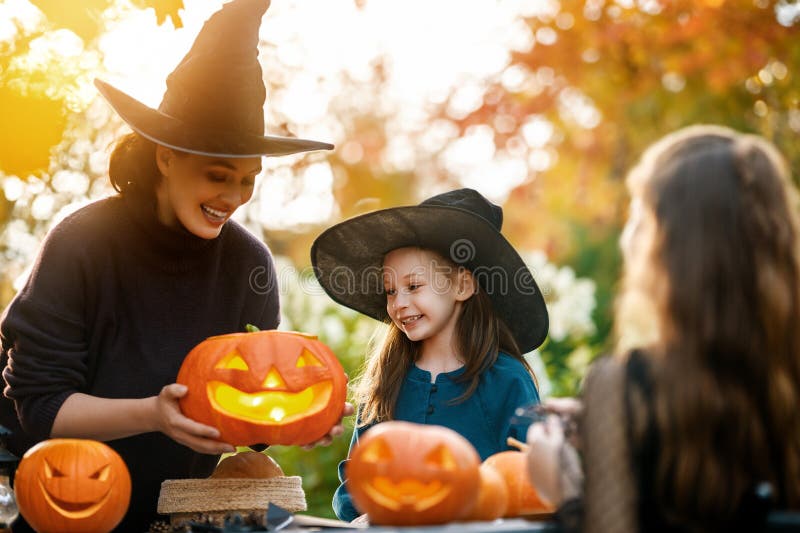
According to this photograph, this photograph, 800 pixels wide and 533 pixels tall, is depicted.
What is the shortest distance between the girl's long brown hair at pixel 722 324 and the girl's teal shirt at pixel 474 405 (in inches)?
54.1

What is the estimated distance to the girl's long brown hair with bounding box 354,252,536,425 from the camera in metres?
3.90

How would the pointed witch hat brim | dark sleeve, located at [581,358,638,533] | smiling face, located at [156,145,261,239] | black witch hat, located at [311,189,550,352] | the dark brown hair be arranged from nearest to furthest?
dark sleeve, located at [581,358,638,533] < the pointed witch hat brim < smiling face, located at [156,145,261,239] < the dark brown hair < black witch hat, located at [311,189,550,352]

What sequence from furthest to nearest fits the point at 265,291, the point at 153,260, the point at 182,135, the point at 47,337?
the point at 265,291 < the point at 153,260 < the point at 182,135 < the point at 47,337

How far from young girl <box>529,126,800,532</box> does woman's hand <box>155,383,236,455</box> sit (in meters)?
1.12

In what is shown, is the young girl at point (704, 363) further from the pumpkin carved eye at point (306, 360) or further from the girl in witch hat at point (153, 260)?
the girl in witch hat at point (153, 260)

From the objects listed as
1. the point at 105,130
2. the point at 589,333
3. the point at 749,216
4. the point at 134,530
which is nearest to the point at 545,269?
the point at 589,333

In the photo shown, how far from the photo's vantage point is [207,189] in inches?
132

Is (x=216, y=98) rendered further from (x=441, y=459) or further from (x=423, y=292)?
(x=441, y=459)

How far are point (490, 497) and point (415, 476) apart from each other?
318mm

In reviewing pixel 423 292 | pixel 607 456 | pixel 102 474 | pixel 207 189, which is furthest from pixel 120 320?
pixel 607 456

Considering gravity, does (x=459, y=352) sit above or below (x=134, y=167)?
below

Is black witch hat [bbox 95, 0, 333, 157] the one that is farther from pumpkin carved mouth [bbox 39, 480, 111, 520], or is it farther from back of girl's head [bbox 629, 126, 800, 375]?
back of girl's head [bbox 629, 126, 800, 375]

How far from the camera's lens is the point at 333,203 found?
9.65 meters

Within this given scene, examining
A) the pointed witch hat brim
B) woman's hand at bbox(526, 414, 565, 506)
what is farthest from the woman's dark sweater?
woman's hand at bbox(526, 414, 565, 506)
